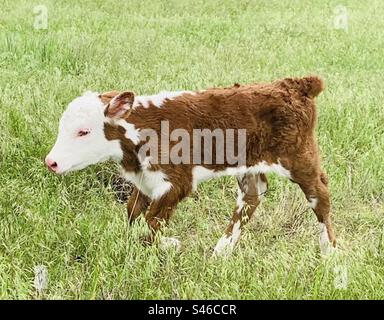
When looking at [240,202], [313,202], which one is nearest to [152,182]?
[240,202]

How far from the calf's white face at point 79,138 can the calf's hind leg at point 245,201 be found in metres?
1.12

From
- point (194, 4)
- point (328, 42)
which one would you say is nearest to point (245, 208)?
point (328, 42)

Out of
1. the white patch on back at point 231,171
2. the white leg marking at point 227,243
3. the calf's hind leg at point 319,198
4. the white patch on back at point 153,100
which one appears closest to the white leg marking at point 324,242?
the calf's hind leg at point 319,198

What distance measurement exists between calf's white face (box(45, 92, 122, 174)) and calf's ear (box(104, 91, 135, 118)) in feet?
0.18

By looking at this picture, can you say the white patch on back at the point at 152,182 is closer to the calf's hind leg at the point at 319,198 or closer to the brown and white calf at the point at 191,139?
the brown and white calf at the point at 191,139

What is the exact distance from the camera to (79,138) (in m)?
3.87

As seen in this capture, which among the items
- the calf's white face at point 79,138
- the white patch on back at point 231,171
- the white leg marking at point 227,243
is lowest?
the white leg marking at point 227,243

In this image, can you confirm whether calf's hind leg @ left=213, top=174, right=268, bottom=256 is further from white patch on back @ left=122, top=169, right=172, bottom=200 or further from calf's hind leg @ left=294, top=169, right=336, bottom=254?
white patch on back @ left=122, top=169, right=172, bottom=200

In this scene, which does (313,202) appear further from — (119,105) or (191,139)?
(119,105)

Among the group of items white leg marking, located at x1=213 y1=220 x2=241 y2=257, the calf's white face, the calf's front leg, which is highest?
the calf's white face

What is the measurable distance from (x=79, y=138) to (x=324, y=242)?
183 centimetres

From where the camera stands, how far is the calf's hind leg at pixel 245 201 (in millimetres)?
4535

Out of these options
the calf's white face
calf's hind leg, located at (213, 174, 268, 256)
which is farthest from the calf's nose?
calf's hind leg, located at (213, 174, 268, 256)

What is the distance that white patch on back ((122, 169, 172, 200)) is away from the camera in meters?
4.03
